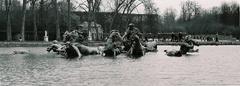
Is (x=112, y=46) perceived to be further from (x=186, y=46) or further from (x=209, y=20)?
(x=209, y=20)

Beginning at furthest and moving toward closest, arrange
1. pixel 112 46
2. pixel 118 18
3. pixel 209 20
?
pixel 209 20 < pixel 118 18 < pixel 112 46

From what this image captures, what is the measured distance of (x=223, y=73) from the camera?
22.5 metres

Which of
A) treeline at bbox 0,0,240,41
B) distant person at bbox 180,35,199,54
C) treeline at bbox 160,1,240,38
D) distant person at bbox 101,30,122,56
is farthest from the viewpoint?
treeline at bbox 160,1,240,38

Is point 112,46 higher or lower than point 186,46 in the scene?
higher

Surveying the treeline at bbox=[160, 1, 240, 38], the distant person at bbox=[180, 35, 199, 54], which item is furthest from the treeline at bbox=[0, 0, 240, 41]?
the distant person at bbox=[180, 35, 199, 54]

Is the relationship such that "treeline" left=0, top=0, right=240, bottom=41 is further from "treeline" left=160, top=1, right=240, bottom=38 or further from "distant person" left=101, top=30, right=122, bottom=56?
"distant person" left=101, top=30, right=122, bottom=56

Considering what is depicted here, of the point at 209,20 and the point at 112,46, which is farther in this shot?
the point at 209,20

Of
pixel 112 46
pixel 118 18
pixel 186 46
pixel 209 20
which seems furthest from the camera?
pixel 209 20

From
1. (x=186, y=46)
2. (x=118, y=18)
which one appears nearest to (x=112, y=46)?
(x=186, y=46)

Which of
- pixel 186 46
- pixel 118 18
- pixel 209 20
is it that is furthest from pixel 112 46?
pixel 209 20

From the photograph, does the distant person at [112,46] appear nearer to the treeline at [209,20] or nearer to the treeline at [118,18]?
the treeline at [118,18]

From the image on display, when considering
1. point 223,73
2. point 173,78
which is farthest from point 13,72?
point 223,73

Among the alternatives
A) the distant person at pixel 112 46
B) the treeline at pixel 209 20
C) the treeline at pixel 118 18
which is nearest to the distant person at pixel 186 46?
the distant person at pixel 112 46

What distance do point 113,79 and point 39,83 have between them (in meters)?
2.72
